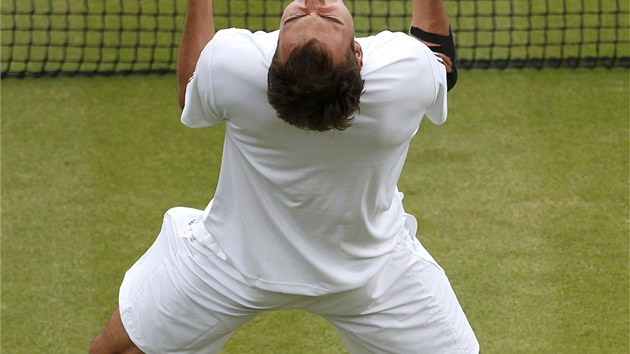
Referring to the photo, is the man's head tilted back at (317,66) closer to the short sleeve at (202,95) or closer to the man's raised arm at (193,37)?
the short sleeve at (202,95)

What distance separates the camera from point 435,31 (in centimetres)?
342

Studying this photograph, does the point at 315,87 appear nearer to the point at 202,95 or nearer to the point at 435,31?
the point at 202,95

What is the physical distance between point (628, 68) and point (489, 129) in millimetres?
1270

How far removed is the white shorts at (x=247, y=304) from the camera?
346 cm

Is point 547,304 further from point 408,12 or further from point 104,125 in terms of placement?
point 408,12

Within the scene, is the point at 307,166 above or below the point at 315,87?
below

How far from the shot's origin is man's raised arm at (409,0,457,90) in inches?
134

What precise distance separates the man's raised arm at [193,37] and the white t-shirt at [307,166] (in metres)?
0.17

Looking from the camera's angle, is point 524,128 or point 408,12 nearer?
point 524,128

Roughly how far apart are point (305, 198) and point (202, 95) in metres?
0.39

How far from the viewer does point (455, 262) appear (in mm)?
5402

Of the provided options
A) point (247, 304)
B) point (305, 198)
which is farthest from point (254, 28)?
point (305, 198)

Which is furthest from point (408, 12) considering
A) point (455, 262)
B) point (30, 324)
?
point (30, 324)

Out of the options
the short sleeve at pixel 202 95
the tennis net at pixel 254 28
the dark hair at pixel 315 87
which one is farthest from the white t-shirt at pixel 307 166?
the tennis net at pixel 254 28
